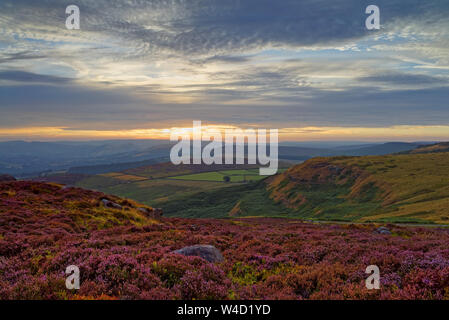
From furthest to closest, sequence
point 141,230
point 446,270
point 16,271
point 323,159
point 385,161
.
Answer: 1. point 323,159
2. point 385,161
3. point 141,230
4. point 16,271
5. point 446,270

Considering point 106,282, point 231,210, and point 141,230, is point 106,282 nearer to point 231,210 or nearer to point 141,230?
point 141,230

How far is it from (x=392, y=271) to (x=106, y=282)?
11208 mm

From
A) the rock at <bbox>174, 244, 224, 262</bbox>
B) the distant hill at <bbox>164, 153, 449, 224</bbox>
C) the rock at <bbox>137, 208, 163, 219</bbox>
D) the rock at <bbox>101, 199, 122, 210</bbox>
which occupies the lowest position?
the distant hill at <bbox>164, 153, 449, 224</bbox>

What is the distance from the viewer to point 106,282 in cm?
948

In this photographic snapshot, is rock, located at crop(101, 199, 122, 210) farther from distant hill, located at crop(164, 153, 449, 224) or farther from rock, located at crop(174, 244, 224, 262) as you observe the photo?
distant hill, located at crop(164, 153, 449, 224)

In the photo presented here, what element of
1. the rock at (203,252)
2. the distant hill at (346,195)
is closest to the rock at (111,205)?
the rock at (203,252)

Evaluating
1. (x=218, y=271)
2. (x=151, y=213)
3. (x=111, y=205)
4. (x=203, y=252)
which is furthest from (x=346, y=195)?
(x=218, y=271)

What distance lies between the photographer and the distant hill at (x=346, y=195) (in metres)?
61.7

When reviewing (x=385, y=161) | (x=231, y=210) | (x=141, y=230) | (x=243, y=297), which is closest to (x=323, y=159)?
(x=385, y=161)

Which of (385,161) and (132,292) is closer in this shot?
(132,292)

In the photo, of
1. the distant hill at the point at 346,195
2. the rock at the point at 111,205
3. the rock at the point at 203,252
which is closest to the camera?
the rock at the point at 203,252

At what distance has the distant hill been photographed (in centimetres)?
6166

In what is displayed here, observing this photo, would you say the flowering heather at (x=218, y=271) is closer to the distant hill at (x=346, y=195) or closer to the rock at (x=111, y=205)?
the rock at (x=111, y=205)

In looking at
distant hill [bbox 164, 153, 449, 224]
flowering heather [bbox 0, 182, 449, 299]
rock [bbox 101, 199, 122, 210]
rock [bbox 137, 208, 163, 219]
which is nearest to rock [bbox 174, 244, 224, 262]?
flowering heather [bbox 0, 182, 449, 299]
